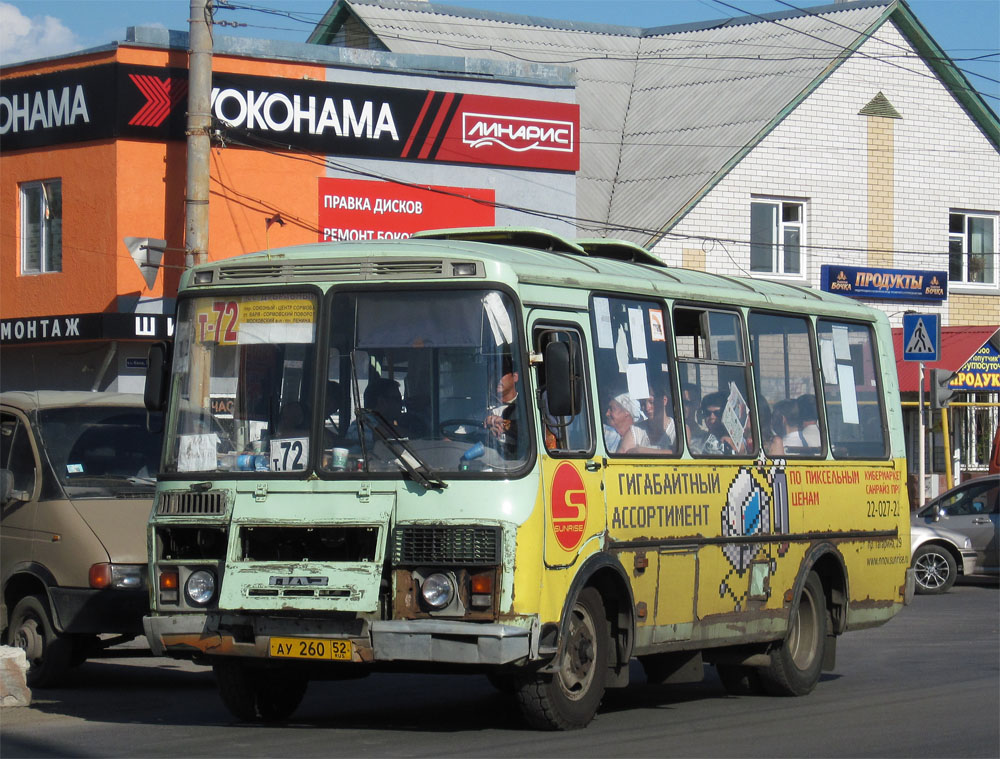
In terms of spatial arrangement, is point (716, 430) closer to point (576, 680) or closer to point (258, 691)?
point (576, 680)

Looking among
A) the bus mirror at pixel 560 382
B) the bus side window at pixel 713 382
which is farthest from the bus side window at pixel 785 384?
the bus mirror at pixel 560 382

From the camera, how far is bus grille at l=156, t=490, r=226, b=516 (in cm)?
909

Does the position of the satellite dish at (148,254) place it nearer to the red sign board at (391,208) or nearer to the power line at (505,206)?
the power line at (505,206)

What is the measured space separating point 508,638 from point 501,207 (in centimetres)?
1893

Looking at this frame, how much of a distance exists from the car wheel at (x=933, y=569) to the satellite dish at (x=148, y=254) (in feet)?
36.1

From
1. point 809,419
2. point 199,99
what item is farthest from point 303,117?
point 809,419

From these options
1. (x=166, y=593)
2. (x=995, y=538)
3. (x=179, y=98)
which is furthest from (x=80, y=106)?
(x=166, y=593)

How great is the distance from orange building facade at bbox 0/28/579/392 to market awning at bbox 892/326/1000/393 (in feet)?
28.2

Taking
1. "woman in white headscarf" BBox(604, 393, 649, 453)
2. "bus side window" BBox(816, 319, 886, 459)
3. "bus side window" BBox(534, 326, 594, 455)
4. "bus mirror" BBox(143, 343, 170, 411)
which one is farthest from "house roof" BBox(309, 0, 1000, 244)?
"bus mirror" BBox(143, 343, 170, 411)

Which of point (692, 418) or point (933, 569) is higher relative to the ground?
point (692, 418)

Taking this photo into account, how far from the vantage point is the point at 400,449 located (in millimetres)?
8797

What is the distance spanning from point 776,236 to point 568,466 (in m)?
24.3

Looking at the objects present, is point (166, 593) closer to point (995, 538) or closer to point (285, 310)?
point (285, 310)

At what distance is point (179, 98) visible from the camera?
23750mm
